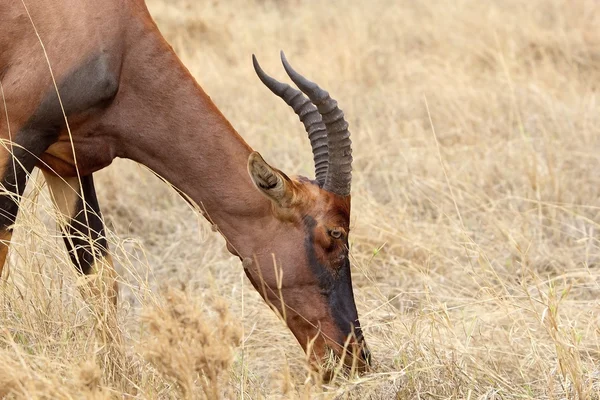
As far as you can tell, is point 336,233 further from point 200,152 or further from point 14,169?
point 14,169

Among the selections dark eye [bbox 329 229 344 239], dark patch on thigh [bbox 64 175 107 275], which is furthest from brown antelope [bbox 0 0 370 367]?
dark patch on thigh [bbox 64 175 107 275]

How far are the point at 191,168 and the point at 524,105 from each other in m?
4.94

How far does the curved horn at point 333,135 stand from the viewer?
14.3 feet

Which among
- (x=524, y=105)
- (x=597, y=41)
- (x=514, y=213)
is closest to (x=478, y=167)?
(x=514, y=213)

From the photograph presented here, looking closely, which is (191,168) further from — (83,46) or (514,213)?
(514,213)

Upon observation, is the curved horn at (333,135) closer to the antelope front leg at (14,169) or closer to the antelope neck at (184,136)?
the antelope neck at (184,136)

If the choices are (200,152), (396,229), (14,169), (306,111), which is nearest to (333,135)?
(306,111)

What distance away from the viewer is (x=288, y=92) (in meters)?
4.46

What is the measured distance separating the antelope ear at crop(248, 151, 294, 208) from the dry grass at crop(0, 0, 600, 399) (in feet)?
1.88

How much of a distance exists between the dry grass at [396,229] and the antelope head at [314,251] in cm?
19

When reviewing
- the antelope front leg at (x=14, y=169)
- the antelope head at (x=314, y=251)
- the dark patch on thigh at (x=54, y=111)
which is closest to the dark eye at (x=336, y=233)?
the antelope head at (x=314, y=251)

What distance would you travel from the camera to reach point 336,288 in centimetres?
454

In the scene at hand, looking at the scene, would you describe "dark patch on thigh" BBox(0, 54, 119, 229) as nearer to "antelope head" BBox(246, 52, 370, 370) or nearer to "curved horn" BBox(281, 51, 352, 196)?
"antelope head" BBox(246, 52, 370, 370)

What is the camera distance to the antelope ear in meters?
4.22
